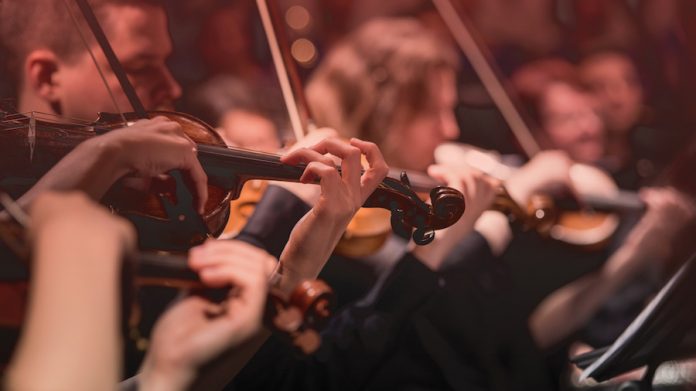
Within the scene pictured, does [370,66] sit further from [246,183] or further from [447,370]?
[447,370]

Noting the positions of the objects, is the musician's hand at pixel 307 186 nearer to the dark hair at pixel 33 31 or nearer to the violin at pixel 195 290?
the violin at pixel 195 290

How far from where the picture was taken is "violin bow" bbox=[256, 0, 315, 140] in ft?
3.78

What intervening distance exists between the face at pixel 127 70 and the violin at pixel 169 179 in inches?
1.6

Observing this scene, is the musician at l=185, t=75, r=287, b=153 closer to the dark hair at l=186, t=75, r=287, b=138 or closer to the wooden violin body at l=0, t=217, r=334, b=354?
the dark hair at l=186, t=75, r=287, b=138

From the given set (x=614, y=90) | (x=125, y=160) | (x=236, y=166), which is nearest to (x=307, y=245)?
(x=236, y=166)

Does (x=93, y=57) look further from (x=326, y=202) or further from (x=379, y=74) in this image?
(x=379, y=74)

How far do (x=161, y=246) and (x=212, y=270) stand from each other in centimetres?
6

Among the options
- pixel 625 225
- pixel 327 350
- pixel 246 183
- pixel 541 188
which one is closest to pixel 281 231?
pixel 246 183

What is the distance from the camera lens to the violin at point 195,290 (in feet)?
3.05

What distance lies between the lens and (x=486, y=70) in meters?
1.47

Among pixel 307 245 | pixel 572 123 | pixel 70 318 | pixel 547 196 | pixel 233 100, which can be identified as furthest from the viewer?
pixel 572 123

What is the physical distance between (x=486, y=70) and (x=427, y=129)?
0.59 ft

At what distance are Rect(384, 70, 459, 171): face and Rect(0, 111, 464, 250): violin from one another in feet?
0.60

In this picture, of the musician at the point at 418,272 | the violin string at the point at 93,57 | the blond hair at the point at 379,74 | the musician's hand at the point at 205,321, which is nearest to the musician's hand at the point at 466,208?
the musician at the point at 418,272
